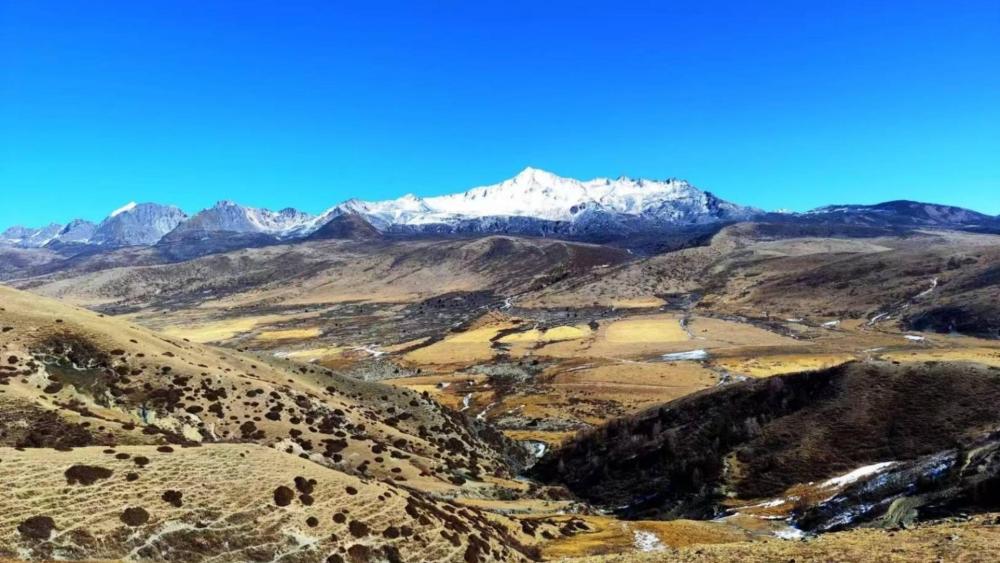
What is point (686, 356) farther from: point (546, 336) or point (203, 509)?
point (203, 509)

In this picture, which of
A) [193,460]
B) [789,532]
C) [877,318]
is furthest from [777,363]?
[193,460]

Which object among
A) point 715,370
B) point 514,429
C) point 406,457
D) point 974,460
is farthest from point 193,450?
point 715,370

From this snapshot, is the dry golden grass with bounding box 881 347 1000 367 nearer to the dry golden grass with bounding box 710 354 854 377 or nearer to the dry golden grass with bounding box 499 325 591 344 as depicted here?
the dry golden grass with bounding box 710 354 854 377

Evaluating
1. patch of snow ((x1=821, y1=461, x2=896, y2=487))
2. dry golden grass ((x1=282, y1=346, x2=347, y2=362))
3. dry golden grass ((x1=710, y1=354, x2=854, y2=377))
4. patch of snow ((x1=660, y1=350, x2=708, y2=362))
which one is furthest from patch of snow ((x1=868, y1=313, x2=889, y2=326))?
patch of snow ((x1=821, y1=461, x2=896, y2=487))

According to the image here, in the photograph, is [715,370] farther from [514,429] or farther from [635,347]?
[514,429]

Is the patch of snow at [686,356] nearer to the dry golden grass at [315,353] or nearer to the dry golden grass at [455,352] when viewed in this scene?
the dry golden grass at [455,352]

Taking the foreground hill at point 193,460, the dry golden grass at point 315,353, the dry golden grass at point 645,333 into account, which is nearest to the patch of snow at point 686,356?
the dry golden grass at point 645,333
